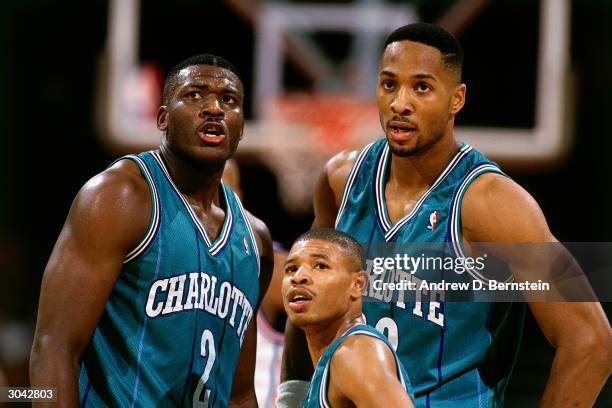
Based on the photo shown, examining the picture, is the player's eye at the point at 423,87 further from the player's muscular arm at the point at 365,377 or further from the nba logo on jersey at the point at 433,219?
the player's muscular arm at the point at 365,377

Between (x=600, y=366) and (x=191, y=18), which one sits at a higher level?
(x=191, y=18)

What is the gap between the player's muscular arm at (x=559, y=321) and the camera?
127 inches

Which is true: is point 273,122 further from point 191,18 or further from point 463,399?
point 463,399

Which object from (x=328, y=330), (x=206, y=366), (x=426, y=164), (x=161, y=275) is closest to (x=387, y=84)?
(x=426, y=164)

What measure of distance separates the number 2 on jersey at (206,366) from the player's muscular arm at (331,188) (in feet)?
2.70

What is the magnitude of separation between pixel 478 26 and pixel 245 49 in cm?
229

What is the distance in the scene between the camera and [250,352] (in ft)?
12.5

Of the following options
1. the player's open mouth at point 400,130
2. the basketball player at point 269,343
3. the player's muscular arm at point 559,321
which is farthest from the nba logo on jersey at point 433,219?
the basketball player at point 269,343

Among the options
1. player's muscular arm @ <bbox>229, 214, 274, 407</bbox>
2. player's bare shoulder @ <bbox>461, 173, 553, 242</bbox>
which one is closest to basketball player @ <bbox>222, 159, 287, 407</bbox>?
player's muscular arm @ <bbox>229, 214, 274, 407</bbox>

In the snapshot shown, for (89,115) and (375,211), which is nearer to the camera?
(375,211)

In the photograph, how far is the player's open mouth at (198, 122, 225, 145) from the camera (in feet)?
10.8

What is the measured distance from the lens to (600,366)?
3254mm

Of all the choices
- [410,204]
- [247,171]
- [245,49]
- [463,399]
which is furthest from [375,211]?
[247,171]

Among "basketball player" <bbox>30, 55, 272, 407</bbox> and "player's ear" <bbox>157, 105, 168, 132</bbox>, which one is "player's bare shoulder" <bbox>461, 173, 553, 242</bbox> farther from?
"player's ear" <bbox>157, 105, 168, 132</bbox>
